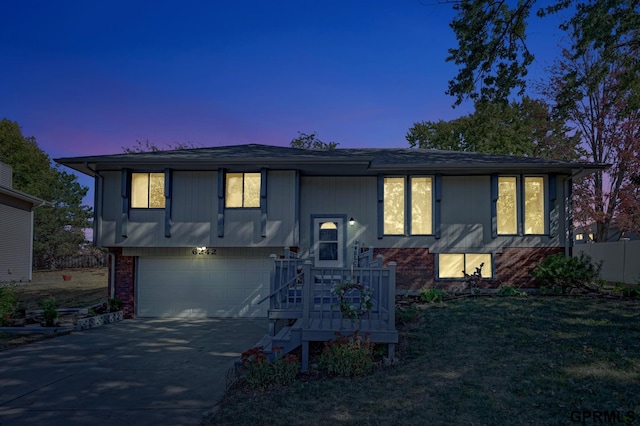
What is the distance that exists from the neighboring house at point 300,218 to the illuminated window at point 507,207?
0.12ft

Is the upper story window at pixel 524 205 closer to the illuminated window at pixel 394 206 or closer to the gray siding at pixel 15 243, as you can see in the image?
the illuminated window at pixel 394 206

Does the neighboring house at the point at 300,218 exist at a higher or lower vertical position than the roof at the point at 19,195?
lower

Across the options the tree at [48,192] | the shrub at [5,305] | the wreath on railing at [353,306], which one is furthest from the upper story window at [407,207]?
the tree at [48,192]

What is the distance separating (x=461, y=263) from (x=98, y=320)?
1200 cm

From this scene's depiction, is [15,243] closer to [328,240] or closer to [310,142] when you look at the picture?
[328,240]

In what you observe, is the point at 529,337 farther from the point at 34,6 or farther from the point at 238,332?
the point at 34,6

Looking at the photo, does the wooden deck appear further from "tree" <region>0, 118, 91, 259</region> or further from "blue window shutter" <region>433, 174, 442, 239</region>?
"tree" <region>0, 118, 91, 259</region>

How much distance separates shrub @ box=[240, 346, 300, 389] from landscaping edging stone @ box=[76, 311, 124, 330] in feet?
25.2

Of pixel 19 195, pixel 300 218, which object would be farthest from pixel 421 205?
pixel 19 195

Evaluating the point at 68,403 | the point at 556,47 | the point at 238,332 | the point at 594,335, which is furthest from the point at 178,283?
the point at 556,47

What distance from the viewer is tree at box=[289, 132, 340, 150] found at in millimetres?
33500

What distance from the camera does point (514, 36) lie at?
10.5m

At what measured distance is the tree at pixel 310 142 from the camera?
3350 cm

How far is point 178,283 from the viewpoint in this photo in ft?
43.4
